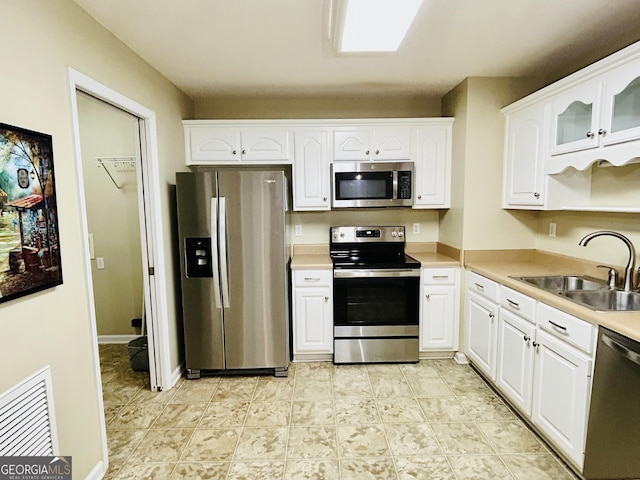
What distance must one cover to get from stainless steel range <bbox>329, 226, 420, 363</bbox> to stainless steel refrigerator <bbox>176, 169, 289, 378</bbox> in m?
0.50

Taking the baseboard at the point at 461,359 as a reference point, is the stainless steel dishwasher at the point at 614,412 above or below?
above

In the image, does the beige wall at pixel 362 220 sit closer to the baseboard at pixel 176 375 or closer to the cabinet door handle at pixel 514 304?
the cabinet door handle at pixel 514 304

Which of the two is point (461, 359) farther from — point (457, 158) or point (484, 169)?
point (457, 158)

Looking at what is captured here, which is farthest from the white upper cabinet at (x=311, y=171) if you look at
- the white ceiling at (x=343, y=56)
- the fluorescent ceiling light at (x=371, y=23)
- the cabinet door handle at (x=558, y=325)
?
the cabinet door handle at (x=558, y=325)

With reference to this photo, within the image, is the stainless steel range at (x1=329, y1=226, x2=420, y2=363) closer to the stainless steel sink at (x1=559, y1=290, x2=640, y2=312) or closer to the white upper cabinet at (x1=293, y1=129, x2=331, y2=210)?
the white upper cabinet at (x1=293, y1=129, x2=331, y2=210)

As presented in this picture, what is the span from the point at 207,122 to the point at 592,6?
273 cm

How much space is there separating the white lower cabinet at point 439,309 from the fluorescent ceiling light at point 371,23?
1.79m

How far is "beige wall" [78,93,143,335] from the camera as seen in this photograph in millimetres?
3225

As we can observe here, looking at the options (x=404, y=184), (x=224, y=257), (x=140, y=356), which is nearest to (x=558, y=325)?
(x=404, y=184)

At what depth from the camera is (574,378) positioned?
5.55ft

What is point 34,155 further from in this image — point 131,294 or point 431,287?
point 431,287

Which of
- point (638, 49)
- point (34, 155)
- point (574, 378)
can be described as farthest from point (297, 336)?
point (638, 49)

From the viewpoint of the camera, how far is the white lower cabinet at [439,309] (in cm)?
294

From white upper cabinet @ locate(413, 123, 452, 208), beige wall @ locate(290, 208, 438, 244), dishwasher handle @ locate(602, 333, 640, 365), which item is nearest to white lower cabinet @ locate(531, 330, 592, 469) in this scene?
dishwasher handle @ locate(602, 333, 640, 365)
